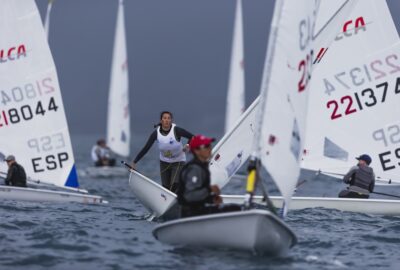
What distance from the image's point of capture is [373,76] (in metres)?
16.3

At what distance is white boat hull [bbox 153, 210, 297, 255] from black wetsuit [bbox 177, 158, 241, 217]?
0.34 metres

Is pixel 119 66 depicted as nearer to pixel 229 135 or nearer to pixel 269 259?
pixel 229 135

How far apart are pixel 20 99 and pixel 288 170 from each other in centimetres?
854

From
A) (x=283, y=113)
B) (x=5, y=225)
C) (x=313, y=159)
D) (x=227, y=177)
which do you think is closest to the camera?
(x=283, y=113)

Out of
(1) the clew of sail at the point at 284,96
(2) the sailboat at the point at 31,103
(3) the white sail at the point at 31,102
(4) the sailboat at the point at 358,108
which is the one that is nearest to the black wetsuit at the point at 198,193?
(1) the clew of sail at the point at 284,96

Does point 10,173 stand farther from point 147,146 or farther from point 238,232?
point 238,232

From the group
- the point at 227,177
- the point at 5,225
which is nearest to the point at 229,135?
the point at 227,177

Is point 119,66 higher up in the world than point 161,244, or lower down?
higher up

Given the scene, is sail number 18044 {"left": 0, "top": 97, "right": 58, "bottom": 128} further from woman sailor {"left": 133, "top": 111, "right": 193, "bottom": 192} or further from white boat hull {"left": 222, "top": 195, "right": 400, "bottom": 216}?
white boat hull {"left": 222, "top": 195, "right": 400, "bottom": 216}

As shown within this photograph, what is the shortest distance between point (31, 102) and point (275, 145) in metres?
8.47

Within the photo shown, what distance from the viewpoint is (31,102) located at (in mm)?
17250

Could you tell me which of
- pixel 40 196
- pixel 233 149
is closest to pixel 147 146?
pixel 233 149

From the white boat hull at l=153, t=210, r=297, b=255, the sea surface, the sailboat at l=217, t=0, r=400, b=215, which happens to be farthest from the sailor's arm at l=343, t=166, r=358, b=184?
the white boat hull at l=153, t=210, r=297, b=255

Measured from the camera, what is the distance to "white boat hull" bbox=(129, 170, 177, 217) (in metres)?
12.6
